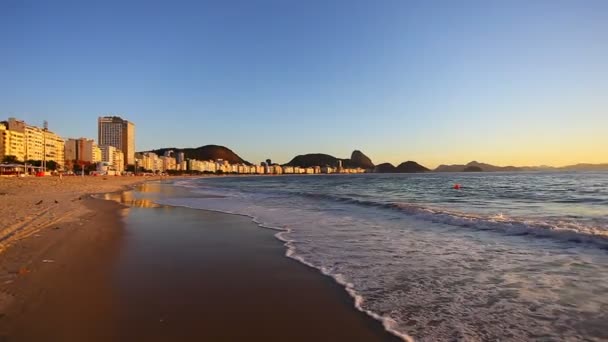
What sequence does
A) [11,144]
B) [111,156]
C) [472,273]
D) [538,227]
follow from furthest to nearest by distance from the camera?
[111,156], [11,144], [538,227], [472,273]

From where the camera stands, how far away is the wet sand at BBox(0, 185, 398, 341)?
3.96 meters

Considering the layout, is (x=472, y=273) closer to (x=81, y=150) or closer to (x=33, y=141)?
(x=33, y=141)

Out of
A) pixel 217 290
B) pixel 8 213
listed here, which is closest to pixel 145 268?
pixel 217 290

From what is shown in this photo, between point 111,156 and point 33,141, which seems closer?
point 33,141

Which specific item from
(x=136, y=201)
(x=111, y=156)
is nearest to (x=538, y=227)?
(x=136, y=201)

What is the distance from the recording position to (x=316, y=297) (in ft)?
17.2

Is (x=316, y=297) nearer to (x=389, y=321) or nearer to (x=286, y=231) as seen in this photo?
(x=389, y=321)

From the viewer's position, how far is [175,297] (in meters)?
5.04

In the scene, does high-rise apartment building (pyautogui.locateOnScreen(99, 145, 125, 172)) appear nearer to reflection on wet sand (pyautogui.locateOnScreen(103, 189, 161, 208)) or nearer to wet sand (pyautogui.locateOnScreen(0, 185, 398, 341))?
reflection on wet sand (pyautogui.locateOnScreen(103, 189, 161, 208))

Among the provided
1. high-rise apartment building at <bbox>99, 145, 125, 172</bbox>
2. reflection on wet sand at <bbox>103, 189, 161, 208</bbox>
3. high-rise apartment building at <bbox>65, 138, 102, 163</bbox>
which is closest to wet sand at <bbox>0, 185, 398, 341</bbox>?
reflection on wet sand at <bbox>103, 189, 161, 208</bbox>

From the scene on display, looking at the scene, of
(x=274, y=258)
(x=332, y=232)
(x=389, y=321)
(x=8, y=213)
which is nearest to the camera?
(x=389, y=321)

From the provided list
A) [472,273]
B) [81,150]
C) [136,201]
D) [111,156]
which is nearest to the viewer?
[472,273]

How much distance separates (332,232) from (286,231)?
55.4 inches

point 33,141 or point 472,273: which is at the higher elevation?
point 33,141
